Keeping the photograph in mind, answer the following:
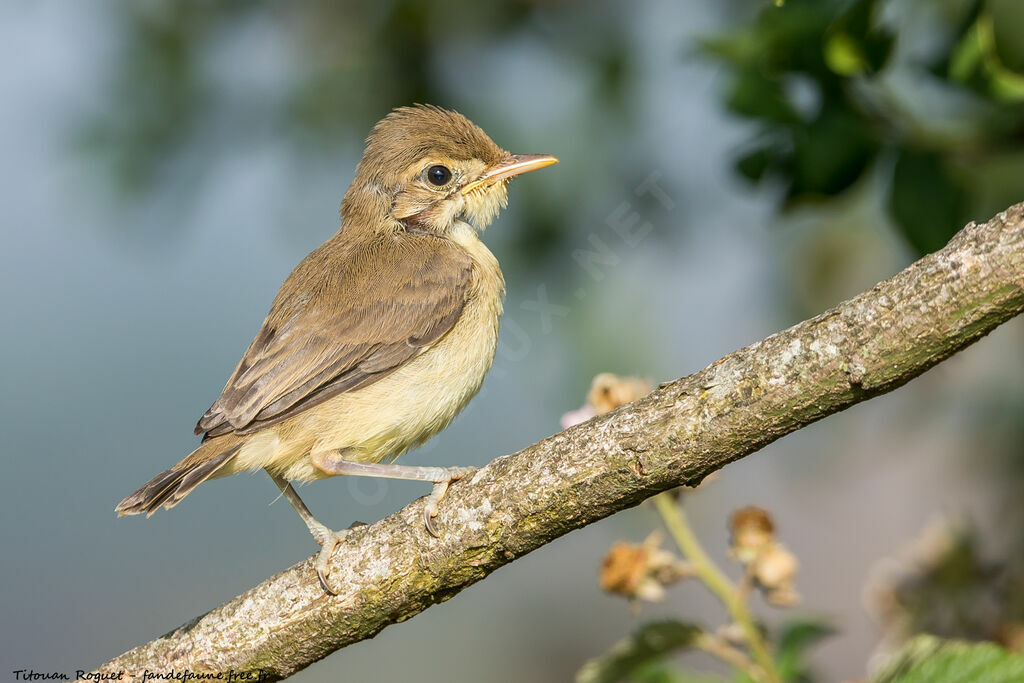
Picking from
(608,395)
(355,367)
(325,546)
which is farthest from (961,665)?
(355,367)

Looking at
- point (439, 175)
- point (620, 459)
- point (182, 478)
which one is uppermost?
point (439, 175)

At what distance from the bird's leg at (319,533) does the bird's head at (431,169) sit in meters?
1.24

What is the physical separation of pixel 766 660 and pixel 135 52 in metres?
4.13

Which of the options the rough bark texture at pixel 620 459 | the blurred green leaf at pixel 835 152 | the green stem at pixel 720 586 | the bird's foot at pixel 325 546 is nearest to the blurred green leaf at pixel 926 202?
the blurred green leaf at pixel 835 152

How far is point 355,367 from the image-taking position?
3.86m

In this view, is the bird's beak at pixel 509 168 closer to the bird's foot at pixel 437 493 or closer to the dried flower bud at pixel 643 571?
the bird's foot at pixel 437 493

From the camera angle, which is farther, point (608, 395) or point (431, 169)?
point (431, 169)

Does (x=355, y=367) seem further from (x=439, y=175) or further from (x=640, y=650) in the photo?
(x=640, y=650)

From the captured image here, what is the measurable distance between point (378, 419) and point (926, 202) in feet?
6.56

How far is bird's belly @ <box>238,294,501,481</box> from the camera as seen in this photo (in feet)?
12.4

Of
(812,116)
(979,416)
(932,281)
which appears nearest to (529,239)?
(812,116)

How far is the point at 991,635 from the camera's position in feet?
9.52

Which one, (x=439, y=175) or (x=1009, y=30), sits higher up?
(x=439, y=175)

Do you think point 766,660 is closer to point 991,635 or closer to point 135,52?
point 991,635
